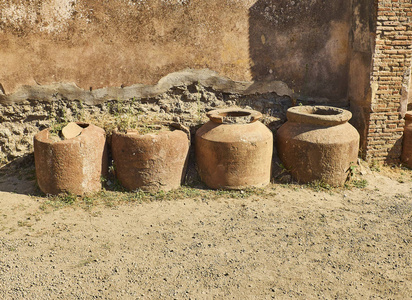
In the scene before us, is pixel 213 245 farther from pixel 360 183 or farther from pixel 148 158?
pixel 360 183

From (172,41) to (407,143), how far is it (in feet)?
11.6

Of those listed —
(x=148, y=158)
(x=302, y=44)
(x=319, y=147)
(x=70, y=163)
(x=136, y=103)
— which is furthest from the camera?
(x=302, y=44)

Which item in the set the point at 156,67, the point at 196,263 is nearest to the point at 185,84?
the point at 156,67

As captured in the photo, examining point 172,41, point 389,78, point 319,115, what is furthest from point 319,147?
point 172,41

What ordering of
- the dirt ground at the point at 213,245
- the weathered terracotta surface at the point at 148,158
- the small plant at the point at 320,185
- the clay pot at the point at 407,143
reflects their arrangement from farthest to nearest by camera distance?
the clay pot at the point at 407,143
the small plant at the point at 320,185
the weathered terracotta surface at the point at 148,158
the dirt ground at the point at 213,245

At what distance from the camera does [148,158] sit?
5.22 meters

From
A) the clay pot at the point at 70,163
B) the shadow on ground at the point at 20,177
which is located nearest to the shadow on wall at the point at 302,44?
the clay pot at the point at 70,163

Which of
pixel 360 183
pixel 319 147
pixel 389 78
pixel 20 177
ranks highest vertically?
pixel 389 78

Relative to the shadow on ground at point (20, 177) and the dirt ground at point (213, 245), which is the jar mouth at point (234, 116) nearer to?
the dirt ground at point (213, 245)

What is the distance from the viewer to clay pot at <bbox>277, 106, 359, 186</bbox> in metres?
5.47

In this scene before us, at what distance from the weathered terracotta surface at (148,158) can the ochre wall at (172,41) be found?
1.02 meters

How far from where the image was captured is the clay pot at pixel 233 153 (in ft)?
17.5

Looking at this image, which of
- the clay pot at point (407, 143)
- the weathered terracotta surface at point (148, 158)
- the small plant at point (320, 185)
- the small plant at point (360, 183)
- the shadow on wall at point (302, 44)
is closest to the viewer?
the weathered terracotta surface at point (148, 158)

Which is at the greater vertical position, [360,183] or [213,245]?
[360,183]
